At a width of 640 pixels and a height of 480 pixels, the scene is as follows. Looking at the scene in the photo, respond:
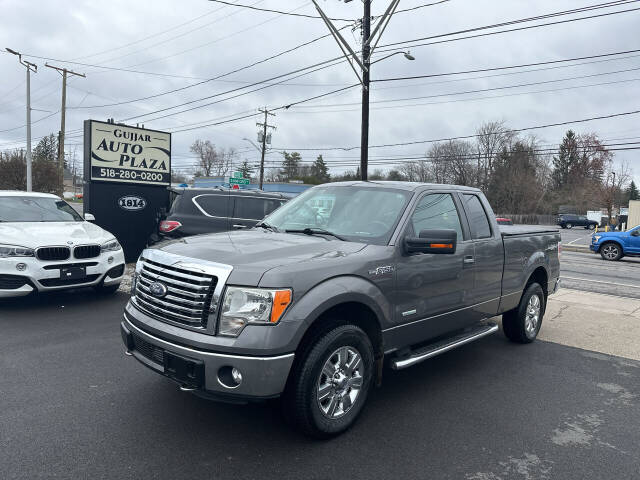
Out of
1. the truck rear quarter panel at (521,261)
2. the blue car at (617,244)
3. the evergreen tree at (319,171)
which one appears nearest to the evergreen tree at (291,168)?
the evergreen tree at (319,171)

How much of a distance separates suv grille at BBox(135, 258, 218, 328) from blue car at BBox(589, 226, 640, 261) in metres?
20.4

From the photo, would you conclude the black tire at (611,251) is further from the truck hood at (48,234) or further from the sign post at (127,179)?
the truck hood at (48,234)

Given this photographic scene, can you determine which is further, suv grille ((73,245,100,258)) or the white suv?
suv grille ((73,245,100,258))

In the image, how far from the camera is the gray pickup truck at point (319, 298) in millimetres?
2885

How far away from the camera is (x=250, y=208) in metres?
9.88

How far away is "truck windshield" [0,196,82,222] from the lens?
733 centimetres

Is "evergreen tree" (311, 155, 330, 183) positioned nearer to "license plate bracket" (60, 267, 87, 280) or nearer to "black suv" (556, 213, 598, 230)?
"black suv" (556, 213, 598, 230)

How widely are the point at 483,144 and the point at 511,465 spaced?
75328 mm

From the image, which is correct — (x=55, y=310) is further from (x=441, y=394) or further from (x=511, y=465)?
(x=511, y=465)

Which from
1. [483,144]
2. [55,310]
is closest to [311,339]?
[55,310]

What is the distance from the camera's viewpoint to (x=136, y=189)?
10656 mm

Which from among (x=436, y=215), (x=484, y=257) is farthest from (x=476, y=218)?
(x=436, y=215)

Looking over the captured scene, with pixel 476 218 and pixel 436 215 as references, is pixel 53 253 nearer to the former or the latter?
pixel 436 215

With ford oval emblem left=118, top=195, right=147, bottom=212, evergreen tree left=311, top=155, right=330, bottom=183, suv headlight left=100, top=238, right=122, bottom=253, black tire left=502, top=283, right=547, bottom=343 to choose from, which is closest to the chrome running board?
black tire left=502, top=283, right=547, bottom=343
